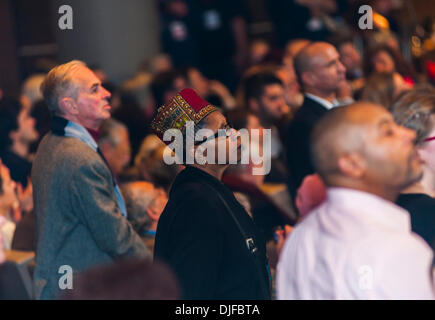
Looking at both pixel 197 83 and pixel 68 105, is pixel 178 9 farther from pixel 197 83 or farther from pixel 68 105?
pixel 68 105

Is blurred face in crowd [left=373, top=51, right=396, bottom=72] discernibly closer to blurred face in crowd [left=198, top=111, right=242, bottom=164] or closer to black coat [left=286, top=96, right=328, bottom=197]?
black coat [left=286, top=96, right=328, bottom=197]

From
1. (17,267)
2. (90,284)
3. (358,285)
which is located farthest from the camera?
(17,267)

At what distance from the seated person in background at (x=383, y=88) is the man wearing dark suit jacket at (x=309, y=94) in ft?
1.35

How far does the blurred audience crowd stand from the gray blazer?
26 centimetres

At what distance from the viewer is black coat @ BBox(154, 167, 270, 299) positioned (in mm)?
2027

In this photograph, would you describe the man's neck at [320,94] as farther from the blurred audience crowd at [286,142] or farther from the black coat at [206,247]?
the black coat at [206,247]

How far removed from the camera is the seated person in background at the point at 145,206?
330 centimetres

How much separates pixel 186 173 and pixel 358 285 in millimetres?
837

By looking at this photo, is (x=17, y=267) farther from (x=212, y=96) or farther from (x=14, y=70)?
(x=14, y=70)

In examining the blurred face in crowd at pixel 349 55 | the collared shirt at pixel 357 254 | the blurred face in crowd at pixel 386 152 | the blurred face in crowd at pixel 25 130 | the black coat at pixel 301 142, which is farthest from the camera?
the blurred face in crowd at pixel 349 55

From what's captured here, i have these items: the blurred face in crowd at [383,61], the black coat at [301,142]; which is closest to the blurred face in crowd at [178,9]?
the blurred face in crowd at [383,61]

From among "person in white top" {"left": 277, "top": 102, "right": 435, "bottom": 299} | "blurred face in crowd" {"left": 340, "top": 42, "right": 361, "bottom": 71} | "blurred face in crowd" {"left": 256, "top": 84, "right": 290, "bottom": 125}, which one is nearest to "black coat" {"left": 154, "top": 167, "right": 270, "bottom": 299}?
"person in white top" {"left": 277, "top": 102, "right": 435, "bottom": 299}

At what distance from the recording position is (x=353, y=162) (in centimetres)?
168

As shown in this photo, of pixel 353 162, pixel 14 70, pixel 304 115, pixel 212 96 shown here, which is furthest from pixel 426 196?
pixel 14 70
